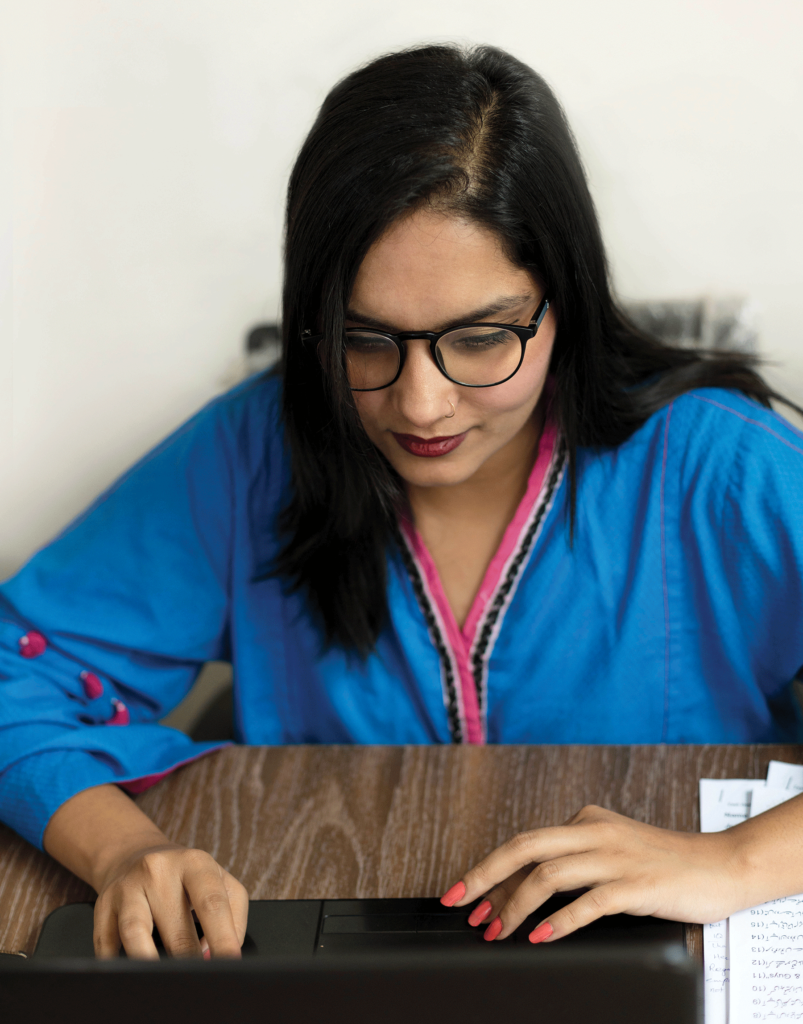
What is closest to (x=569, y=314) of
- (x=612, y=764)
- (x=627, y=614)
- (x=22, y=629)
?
(x=627, y=614)

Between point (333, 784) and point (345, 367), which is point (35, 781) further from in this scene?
point (345, 367)

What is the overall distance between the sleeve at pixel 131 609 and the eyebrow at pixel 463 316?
1.16ft

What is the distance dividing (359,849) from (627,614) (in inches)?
15.5

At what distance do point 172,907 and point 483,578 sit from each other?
19.6 inches

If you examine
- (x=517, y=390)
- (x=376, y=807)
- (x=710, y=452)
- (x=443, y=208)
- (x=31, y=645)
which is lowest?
(x=376, y=807)

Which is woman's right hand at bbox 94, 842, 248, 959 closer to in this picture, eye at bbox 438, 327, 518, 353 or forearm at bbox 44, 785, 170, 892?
forearm at bbox 44, 785, 170, 892

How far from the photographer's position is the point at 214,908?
2.37 feet

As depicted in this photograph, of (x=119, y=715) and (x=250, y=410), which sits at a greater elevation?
(x=250, y=410)

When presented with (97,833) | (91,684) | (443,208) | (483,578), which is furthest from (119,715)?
(443,208)

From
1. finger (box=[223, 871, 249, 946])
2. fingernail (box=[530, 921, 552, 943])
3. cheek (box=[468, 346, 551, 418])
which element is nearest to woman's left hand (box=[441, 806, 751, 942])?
fingernail (box=[530, 921, 552, 943])

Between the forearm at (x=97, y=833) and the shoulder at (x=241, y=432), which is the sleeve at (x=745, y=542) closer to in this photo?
the shoulder at (x=241, y=432)

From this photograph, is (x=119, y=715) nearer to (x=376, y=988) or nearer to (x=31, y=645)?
(x=31, y=645)

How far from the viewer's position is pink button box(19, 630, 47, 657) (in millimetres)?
1028

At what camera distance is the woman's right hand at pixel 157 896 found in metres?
0.72
